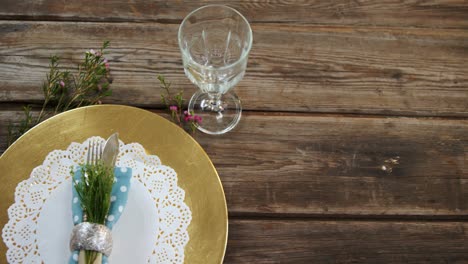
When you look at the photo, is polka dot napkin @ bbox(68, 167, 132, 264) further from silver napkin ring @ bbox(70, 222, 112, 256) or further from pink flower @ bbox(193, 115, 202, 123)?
pink flower @ bbox(193, 115, 202, 123)

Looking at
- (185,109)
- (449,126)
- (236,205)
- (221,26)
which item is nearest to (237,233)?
(236,205)

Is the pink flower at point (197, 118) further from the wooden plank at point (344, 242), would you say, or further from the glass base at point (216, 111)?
the wooden plank at point (344, 242)

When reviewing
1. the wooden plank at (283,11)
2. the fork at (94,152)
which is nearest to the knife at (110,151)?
the fork at (94,152)

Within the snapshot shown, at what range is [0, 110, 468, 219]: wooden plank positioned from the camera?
87 cm

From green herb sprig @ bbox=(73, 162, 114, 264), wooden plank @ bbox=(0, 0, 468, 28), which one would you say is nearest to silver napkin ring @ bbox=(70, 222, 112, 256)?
green herb sprig @ bbox=(73, 162, 114, 264)

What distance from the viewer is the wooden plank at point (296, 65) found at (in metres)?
0.95

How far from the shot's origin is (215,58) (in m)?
0.91

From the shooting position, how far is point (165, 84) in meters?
0.93

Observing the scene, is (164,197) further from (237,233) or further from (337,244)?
(337,244)

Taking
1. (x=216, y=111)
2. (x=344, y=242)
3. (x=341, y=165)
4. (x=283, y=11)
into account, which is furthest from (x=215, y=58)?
(x=344, y=242)

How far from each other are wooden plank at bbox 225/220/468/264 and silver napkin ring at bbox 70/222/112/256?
0.24 m

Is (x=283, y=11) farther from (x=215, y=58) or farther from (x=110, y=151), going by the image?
(x=110, y=151)

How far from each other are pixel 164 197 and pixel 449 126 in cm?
63

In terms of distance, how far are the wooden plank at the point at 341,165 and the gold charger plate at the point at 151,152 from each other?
0.30 ft
